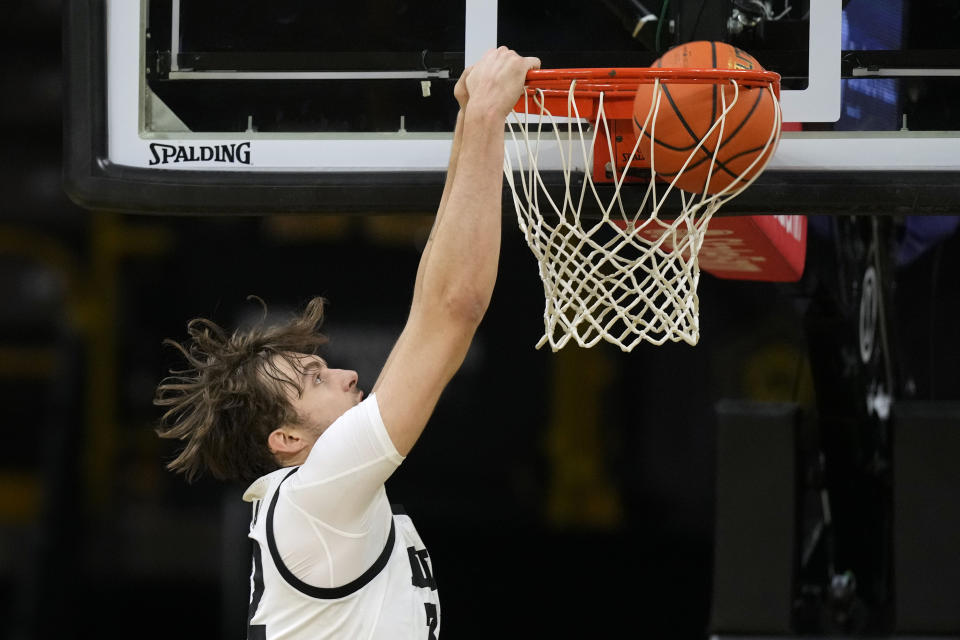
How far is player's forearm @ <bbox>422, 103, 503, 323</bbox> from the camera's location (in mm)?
1691

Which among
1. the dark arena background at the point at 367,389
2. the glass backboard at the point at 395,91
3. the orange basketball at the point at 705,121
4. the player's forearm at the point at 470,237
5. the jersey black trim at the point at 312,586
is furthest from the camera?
the dark arena background at the point at 367,389

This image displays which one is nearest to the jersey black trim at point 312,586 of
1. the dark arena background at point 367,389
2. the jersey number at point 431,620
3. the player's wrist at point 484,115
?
the jersey number at point 431,620

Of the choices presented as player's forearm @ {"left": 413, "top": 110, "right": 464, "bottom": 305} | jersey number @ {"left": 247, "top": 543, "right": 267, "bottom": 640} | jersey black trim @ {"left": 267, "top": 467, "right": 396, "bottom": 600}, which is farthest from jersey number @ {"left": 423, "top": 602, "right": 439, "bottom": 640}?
player's forearm @ {"left": 413, "top": 110, "right": 464, "bottom": 305}

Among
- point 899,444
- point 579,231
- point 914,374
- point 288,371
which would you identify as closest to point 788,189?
point 579,231

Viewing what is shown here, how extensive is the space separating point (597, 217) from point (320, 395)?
60cm

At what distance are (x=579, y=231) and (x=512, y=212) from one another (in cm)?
25

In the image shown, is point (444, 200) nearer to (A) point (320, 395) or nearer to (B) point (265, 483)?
(A) point (320, 395)

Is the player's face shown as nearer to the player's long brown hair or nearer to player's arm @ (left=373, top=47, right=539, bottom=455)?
the player's long brown hair

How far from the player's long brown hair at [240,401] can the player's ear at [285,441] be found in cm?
2

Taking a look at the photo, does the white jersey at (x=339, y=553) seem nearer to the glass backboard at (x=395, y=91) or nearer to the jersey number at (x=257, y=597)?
the jersey number at (x=257, y=597)

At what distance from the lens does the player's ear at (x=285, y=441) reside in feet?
6.52

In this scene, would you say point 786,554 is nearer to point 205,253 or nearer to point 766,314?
point 766,314

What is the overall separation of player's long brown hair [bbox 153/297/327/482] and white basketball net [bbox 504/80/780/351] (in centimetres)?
42

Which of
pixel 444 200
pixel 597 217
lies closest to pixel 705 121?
pixel 597 217
